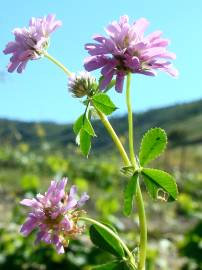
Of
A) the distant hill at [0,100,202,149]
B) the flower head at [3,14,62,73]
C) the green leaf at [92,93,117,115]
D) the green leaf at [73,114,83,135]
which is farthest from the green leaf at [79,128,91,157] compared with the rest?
the distant hill at [0,100,202,149]

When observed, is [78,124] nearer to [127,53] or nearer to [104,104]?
[104,104]

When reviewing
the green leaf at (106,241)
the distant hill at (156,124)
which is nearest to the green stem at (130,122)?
the green leaf at (106,241)

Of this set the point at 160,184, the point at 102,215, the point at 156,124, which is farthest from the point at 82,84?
the point at 156,124

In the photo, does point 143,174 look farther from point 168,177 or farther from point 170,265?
point 170,265

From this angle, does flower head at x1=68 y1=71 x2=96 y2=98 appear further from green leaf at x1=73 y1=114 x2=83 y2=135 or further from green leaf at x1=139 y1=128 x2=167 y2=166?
green leaf at x1=139 y1=128 x2=167 y2=166

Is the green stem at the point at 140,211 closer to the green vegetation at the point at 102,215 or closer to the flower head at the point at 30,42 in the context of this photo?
the green vegetation at the point at 102,215
